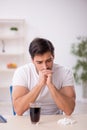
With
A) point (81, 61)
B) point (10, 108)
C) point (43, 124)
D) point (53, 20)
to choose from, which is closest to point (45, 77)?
point (43, 124)

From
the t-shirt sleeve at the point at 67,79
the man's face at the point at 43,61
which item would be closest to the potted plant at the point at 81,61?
the t-shirt sleeve at the point at 67,79

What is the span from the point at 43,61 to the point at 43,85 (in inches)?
7.1

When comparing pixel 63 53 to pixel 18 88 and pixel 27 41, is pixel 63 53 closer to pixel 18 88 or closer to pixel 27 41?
pixel 27 41

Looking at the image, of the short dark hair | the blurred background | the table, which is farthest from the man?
the blurred background

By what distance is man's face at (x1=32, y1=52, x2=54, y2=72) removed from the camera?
2.09 m

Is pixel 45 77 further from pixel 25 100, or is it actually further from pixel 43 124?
pixel 43 124

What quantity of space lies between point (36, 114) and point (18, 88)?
423mm

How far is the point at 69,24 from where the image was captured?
21.1ft

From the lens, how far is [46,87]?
2.14m

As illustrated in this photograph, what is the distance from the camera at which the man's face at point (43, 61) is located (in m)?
2.09

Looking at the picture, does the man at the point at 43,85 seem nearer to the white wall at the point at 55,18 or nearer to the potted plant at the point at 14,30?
the potted plant at the point at 14,30

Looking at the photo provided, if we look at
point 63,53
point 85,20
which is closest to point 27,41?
point 63,53

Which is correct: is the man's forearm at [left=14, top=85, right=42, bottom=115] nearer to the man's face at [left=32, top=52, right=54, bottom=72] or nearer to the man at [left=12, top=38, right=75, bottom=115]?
the man at [left=12, top=38, right=75, bottom=115]

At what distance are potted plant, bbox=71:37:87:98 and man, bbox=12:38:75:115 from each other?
4.00m
